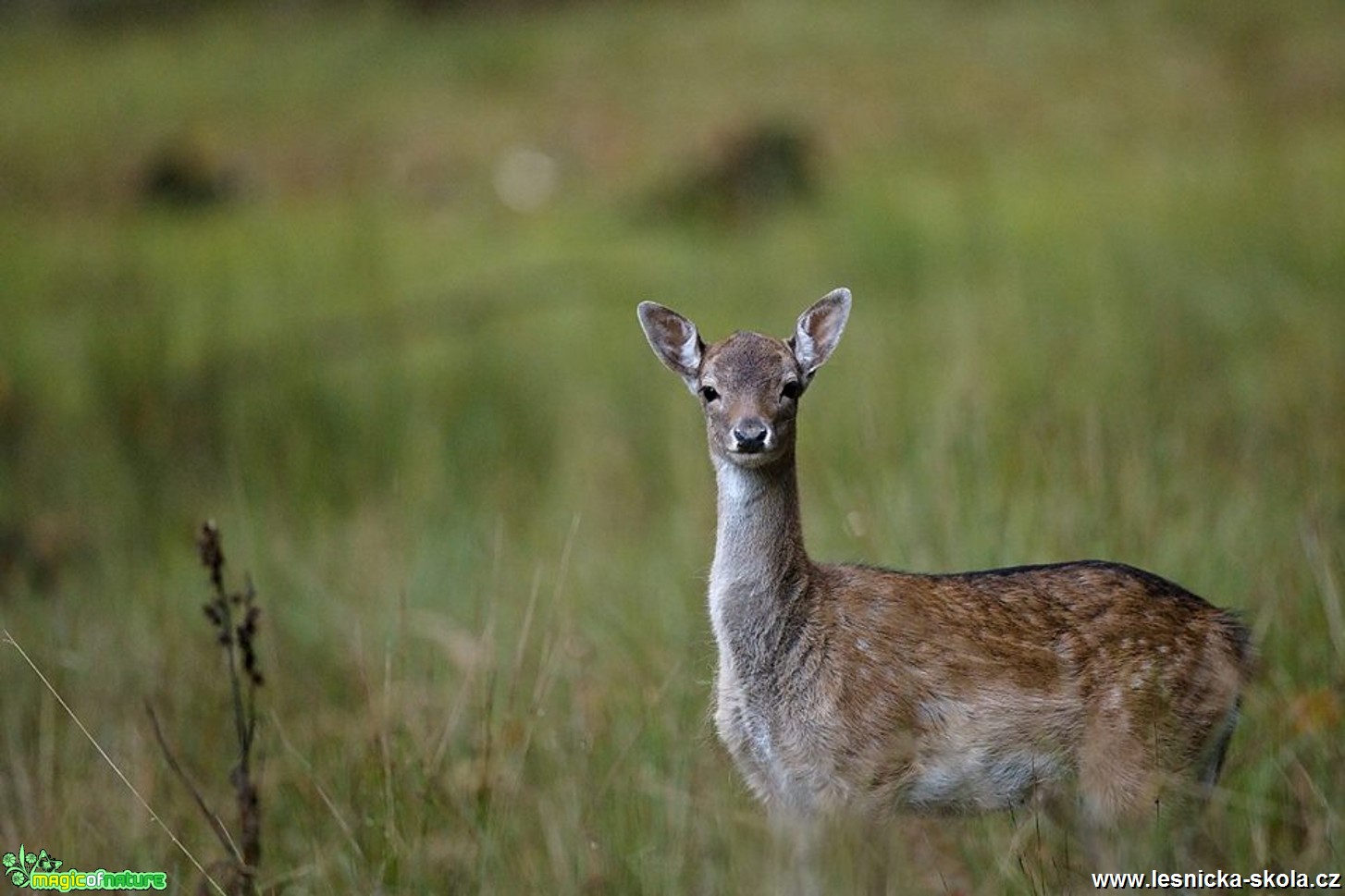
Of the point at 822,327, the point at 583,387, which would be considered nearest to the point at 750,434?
the point at 822,327

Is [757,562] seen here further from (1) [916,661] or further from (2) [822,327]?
(2) [822,327]

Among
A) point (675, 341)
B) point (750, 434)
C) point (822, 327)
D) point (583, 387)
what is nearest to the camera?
point (750, 434)

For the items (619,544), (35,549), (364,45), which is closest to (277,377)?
(35,549)

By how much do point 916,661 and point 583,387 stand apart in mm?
6570

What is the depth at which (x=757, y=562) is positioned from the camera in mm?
4844

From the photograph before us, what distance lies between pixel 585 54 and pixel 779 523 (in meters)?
10.2

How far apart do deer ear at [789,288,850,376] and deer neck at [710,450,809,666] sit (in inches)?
10.8

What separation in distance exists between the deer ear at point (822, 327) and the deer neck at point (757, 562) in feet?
0.90

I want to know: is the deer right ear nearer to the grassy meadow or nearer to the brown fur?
the brown fur

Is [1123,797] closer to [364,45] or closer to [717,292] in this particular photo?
[717,292]

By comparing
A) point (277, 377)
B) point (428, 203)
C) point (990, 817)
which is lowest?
point (990, 817)

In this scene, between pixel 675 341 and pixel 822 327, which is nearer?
pixel 822 327

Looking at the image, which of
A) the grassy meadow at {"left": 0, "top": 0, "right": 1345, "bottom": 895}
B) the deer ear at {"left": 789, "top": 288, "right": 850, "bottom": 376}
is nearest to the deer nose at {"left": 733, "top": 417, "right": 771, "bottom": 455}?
the deer ear at {"left": 789, "top": 288, "right": 850, "bottom": 376}

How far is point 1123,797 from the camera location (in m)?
4.27
